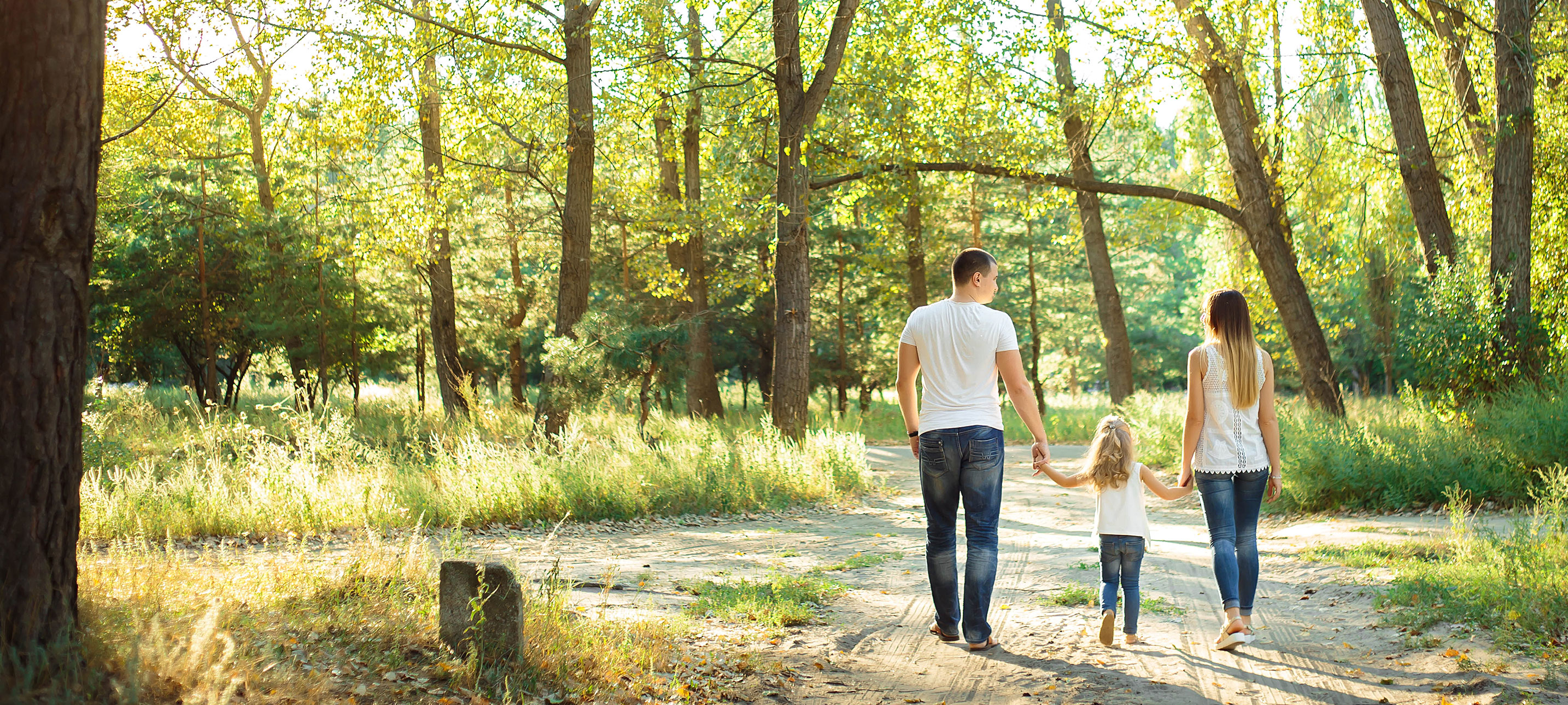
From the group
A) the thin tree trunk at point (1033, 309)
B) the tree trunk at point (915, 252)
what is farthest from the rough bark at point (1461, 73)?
the thin tree trunk at point (1033, 309)

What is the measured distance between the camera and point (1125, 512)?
5.26m

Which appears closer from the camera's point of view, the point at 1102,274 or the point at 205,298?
the point at 1102,274

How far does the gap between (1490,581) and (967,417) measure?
3260 mm

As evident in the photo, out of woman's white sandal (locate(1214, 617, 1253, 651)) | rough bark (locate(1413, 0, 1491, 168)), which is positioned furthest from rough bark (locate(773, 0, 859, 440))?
woman's white sandal (locate(1214, 617, 1253, 651))

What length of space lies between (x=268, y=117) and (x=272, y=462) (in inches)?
661

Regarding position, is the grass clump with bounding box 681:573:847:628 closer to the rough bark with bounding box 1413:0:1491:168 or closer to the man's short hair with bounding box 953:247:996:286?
the man's short hair with bounding box 953:247:996:286

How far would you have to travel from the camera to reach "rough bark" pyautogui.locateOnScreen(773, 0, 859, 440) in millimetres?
13828

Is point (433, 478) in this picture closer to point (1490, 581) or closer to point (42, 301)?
point (42, 301)

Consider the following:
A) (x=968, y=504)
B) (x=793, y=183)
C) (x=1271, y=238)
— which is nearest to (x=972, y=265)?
(x=968, y=504)

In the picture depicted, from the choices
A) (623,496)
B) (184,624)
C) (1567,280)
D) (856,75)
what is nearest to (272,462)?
(623,496)

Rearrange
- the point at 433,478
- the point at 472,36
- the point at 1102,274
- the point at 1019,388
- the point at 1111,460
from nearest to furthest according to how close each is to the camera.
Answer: the point at 1019,388, the point at 1111,460, the point at 433,478, the point at 472,36, the point at 1102,274

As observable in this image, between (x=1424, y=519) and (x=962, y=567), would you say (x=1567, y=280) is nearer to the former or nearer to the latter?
(x=1424, y=519)

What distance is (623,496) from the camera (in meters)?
10.8

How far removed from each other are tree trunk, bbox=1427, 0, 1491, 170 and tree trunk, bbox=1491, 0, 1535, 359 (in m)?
1.13
